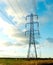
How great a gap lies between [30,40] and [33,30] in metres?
2.23

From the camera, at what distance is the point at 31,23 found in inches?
1807

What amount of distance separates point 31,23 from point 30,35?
112 inches

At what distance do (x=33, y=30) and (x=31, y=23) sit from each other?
1.56m

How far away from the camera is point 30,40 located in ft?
152

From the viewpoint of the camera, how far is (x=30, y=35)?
155ft

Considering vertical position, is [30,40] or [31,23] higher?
[31,23]

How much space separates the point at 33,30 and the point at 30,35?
62.9 inches

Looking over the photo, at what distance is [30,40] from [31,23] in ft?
11.9
